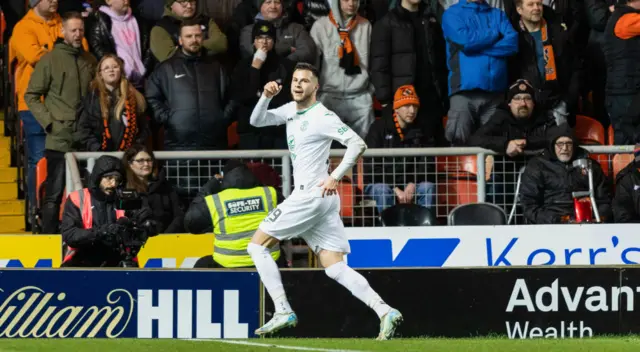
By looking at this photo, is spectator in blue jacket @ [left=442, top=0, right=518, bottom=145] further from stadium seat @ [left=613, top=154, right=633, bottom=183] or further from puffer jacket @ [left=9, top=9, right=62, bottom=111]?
puffer jacket @ [left=9, top=9, right=62, bottom=111]

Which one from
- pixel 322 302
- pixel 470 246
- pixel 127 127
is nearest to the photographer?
pixel 322 302

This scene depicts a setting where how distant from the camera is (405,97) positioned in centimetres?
1366

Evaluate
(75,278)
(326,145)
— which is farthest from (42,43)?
(326,145)

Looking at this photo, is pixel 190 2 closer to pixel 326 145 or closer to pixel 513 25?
pixel 513 25

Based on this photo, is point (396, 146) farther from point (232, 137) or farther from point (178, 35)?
point (178, 35)

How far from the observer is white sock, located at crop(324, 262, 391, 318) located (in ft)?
32.6

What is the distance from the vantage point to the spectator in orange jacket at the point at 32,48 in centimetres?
1402

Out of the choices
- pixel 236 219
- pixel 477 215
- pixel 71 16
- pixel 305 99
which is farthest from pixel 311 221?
pixel 71 16

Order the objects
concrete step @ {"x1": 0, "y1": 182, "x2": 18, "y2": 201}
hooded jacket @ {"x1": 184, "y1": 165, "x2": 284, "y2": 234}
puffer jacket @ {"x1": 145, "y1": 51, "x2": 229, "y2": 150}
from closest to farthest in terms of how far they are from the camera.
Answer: hooded jacket @ {"x1": 184, "y1": 165, "x2": 284, "y2": 234} → puffer jacket @ {"x1": 145, "y1": 51, "x2": 229, "y2": 150} → concrete step @ {"x1": 0, "y1": 182, "x2": 18, "y2": 201}

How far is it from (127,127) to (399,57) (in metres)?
2.77

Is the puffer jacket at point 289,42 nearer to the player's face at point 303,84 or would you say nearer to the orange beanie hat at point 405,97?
the orange beanie hat at point 405,97

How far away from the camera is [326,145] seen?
10117 mm

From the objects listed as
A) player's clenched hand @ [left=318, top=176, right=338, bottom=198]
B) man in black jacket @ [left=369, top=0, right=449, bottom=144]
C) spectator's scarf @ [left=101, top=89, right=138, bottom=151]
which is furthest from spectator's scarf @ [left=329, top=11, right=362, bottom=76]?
player's clenched hand @ [left=318, top=176, right=338, bottom=198]

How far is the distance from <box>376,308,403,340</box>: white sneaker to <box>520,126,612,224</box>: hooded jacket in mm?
3530
